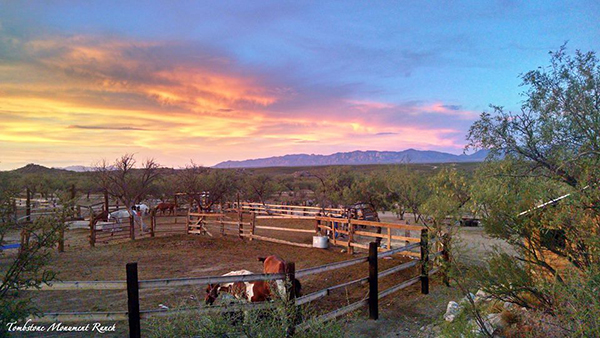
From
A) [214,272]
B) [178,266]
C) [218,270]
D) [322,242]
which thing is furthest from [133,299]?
[322,242]

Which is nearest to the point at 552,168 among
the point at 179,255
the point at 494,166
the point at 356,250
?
the point at 494,166

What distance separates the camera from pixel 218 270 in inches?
367

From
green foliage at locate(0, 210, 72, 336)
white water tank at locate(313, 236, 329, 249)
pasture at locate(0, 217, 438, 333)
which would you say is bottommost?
pasture at locate(0, 217, 438, 333)

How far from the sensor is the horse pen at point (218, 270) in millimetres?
3746

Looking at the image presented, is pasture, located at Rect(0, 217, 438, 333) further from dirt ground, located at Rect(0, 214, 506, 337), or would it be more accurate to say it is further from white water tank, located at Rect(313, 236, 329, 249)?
white water tank, located at Rect(313, 236, 329, 249)

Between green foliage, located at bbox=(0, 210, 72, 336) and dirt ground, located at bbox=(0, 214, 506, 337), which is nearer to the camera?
green foliage, located at bbox=(0, 210, 72, 336)

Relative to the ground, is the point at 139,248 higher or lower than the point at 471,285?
lower

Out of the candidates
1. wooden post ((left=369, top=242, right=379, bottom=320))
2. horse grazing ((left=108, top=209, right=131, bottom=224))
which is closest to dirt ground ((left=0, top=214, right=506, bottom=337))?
wooden post ((left=369, top=242, right=379, bottom=320))

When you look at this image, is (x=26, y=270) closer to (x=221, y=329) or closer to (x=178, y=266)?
(x=221, y=329)

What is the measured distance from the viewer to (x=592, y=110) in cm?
400

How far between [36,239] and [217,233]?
42.1ft

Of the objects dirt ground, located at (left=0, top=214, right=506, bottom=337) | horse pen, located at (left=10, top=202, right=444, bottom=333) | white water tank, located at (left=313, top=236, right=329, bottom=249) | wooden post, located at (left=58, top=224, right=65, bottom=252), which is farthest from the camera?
white water tank, located at (left=313, top=236, right=329, bottom=249)

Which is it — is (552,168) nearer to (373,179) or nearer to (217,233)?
(217,233)

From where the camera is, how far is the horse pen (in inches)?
147
